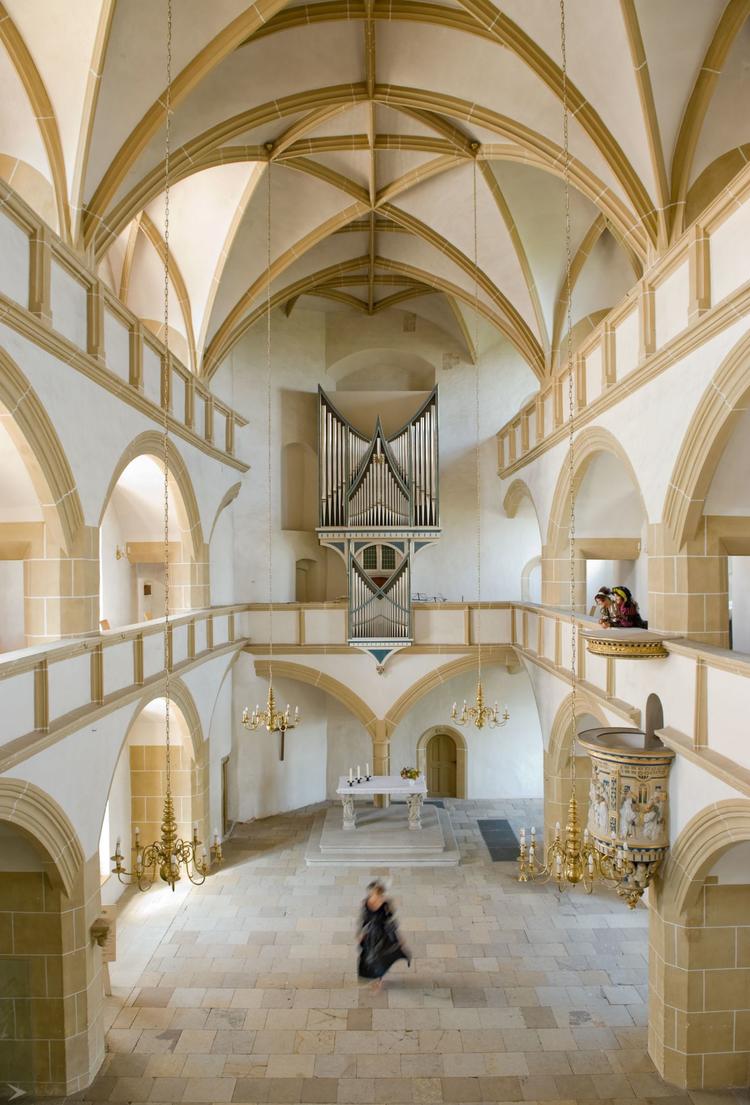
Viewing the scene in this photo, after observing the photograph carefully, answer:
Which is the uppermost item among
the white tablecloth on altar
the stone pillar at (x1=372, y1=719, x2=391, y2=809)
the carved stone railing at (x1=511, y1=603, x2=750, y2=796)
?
the carved stone railing at (x1=511, y1=603, x2=750, y2=796)

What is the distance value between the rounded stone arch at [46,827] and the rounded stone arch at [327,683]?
25.8ft

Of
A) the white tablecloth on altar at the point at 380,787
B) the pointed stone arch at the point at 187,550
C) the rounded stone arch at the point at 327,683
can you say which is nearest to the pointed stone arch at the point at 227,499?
the pointed stone arch at the point at 187,550

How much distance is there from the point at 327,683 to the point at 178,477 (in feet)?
18.7

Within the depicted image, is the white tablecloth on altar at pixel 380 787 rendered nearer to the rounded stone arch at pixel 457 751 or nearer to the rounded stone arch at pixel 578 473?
the rounded stone arch at pixel 457 751

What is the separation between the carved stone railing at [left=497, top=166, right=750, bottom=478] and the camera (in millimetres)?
6105

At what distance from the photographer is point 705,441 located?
6805 millimetres

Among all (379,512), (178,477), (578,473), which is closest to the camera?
(578,473)

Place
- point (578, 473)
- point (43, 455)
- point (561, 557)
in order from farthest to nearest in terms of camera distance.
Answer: point (561, 557)
point (578, 473)
point (43, 455)

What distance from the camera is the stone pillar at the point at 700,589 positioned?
7445 millimetres

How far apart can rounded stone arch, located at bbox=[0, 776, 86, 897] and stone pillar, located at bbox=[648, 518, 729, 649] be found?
6305 millimetres

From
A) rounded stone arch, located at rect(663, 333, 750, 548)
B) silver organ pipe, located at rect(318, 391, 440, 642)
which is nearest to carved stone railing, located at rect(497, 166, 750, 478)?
rounded stone arch, located at rect(663, 333, 750, 548)

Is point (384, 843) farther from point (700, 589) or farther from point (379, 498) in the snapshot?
point (700, 589)

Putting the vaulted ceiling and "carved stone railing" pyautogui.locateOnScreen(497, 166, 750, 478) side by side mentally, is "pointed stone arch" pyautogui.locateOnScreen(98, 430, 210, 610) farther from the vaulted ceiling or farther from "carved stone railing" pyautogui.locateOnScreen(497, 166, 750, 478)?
"carved stone railing" pyautogui.locateOnScreen(497, 166, 750, 478)

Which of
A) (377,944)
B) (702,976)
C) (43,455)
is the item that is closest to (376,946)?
(377,944)
